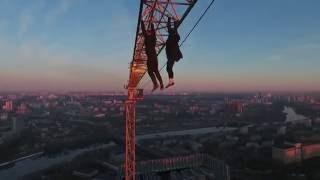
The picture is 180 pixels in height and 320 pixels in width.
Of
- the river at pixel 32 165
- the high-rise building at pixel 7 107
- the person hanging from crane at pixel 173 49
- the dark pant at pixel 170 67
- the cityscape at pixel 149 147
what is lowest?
the river at pixel 32 165

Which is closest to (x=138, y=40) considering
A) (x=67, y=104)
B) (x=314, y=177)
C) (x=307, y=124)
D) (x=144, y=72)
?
(x=144, y=72)

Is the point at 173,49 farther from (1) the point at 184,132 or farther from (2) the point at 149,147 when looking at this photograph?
(1) the point at 184,132

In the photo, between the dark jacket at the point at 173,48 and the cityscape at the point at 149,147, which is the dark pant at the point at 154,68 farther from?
the cityscape at the point at 149,147

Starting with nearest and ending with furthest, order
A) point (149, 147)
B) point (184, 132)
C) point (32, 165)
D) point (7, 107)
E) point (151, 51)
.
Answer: point (151, 51) → point (32, 165) → point (149, 147) → point (184, 132) → point (7, 107)

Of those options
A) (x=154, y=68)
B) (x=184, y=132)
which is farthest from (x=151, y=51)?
(x=184, y=132)

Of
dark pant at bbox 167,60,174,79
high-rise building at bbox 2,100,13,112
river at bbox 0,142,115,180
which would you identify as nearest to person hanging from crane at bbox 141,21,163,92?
dark pant at bbox 167,60,174,79

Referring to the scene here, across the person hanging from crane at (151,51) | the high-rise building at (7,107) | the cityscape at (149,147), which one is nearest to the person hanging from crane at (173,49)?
the person hanging from crane at (151,51)

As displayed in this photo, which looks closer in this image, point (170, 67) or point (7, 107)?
point (170, 67)

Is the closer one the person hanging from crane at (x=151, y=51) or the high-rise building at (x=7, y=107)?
the person hanging from crane at (x=151, y=51)

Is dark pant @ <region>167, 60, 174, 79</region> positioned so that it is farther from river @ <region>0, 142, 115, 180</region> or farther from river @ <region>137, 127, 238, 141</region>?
river @ <region>137, 127, 238, 141</region>

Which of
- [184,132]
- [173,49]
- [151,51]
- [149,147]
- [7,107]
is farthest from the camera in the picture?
[7,107]

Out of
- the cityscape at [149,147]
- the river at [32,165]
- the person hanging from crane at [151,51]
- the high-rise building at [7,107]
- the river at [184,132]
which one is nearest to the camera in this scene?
the person hanging from crane at [151,51]
